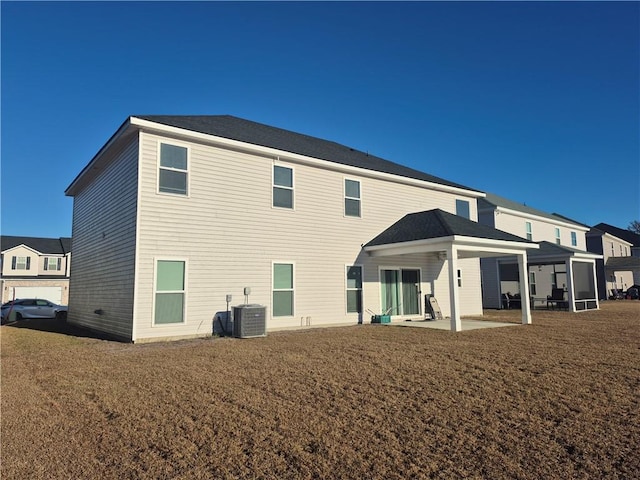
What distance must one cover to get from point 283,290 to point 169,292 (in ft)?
11.0

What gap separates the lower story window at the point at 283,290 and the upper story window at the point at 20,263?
33.2m

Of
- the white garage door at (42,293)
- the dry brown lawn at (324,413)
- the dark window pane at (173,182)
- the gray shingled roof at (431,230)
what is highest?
the dark window pane at (173,182)

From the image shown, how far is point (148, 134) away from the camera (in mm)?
10062

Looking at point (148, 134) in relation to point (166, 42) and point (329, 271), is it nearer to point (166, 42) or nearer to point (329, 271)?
point (166, 42)

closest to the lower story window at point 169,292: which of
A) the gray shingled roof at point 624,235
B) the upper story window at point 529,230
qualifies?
the upper story window at point 529,230

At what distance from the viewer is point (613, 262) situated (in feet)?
108

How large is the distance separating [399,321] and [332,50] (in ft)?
33.3

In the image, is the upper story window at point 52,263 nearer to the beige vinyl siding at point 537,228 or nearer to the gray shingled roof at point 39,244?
the gray shingled roof at point 39,244

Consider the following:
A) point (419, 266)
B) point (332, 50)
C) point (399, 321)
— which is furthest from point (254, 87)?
point (399, 321)

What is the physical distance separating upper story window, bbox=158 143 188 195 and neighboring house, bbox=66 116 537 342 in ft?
0.09

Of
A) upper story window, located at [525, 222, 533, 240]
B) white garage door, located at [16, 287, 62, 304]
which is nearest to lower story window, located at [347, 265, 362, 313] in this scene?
upper story window, located at [525, 222, 533, 240]

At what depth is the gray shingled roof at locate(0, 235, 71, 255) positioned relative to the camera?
117 ft

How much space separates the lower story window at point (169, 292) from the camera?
391 inches

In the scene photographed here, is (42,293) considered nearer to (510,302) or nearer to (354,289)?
(354,289)
